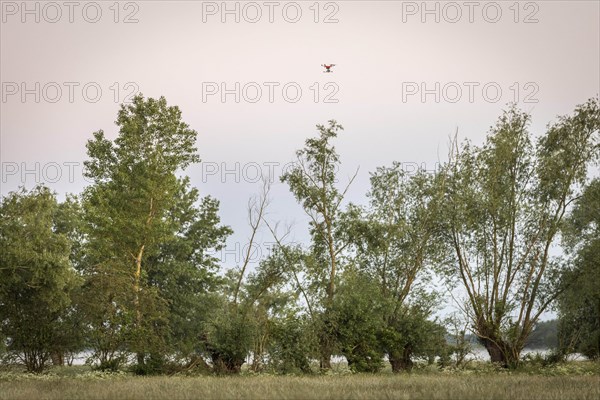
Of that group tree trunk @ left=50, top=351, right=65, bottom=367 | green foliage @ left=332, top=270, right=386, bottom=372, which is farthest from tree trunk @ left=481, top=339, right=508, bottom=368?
Answer: tree trunk @ left=50, top=351, right=65, bottom=367

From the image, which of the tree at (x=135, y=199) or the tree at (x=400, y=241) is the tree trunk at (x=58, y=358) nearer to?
the tree at (x=135, y=199)

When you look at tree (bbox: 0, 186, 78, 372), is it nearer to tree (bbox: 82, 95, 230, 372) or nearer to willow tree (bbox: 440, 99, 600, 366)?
tree (bbox: 82, 95, 230, 372)

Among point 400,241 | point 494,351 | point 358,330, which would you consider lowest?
point 494,351

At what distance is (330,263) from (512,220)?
9.37 metres

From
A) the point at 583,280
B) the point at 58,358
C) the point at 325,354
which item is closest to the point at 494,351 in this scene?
the point at 583,280

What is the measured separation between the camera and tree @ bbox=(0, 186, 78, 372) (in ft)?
99.8

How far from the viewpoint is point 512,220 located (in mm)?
32406

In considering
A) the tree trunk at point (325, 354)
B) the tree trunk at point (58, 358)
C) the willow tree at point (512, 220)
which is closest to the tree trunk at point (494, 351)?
the willow tree at point (512, 220)

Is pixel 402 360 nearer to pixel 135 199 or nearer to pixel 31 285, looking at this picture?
pixel 135 199

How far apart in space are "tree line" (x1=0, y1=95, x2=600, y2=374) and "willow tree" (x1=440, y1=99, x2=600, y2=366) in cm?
7

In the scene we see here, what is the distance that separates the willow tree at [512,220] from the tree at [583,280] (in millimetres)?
799

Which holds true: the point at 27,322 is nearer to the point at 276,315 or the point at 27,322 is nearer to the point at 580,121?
the point at 276,315

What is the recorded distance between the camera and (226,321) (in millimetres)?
27875

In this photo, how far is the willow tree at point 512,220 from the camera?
32125 millimetres
